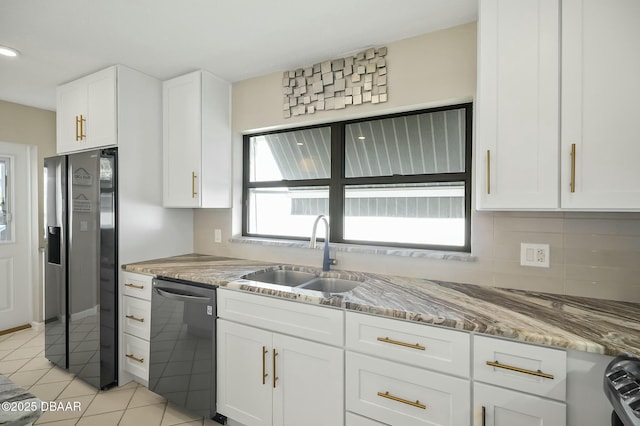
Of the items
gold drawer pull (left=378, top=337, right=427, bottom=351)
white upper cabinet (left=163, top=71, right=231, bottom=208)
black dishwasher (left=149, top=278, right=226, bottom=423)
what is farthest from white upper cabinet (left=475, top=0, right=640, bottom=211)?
white upper cabinet (left=163, top=71, right=231, bottom=208)

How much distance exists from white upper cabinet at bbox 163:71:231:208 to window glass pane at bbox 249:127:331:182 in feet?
0.88

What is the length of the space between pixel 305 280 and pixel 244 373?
0.70 meters

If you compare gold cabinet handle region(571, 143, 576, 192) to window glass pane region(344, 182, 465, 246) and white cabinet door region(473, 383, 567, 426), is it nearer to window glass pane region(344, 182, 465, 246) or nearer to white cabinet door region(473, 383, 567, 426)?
window glass pane region(344, 182, 465, 246)

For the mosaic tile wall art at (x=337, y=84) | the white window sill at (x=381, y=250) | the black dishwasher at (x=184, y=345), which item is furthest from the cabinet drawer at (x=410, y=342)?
the mosaic tile wall art at (x=337, y=84)

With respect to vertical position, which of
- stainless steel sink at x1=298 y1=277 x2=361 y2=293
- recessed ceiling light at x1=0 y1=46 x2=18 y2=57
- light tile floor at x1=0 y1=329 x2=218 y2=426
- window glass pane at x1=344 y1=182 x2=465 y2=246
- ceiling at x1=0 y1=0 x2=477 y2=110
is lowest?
light tile floor at x1=0 y1=329 x2=218 y2=426

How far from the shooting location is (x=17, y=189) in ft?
11.3

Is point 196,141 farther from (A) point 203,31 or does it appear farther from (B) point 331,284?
(B) point 331,284

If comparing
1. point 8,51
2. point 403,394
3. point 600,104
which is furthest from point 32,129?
point 600,104

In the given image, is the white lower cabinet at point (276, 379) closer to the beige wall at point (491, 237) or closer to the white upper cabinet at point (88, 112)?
the beige wall at point (491, 237)

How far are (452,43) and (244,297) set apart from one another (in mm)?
1932

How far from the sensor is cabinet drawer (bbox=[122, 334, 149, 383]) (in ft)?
7.71

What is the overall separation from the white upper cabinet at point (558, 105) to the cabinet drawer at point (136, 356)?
8.04 ft

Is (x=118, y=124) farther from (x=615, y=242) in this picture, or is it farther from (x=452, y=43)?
(x=615, y=242)

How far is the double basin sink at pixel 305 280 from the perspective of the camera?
2.12 metres
